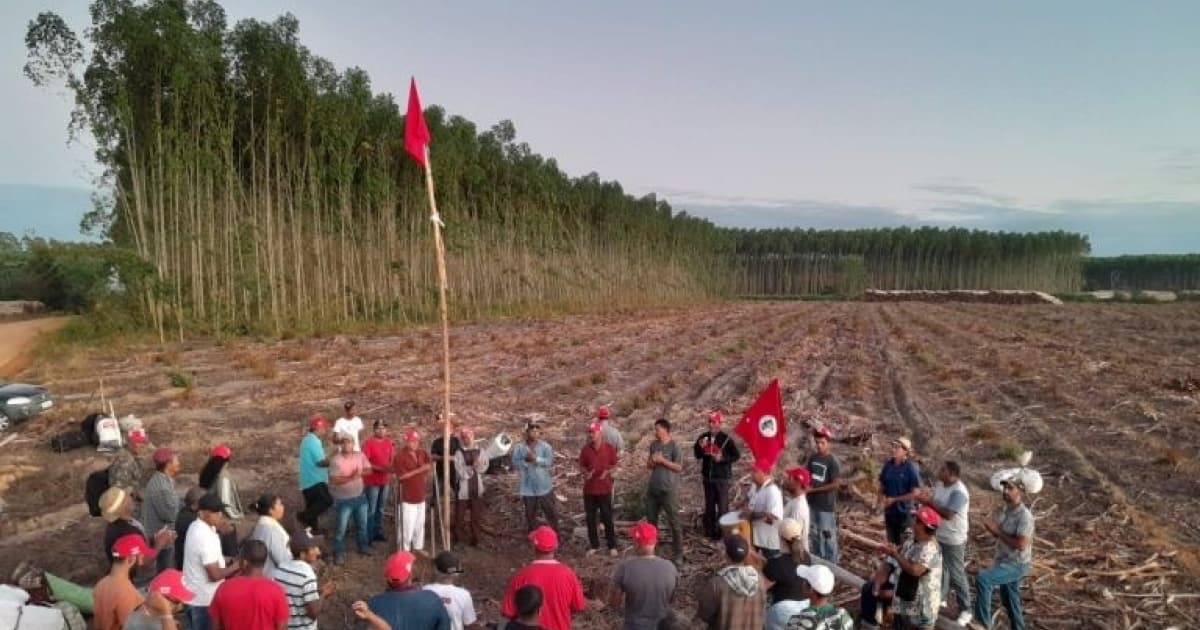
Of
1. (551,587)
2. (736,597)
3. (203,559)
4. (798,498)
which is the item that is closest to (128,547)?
(203,559)

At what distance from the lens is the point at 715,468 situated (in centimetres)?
1105

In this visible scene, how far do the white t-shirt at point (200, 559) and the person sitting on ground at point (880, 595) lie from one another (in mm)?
6066

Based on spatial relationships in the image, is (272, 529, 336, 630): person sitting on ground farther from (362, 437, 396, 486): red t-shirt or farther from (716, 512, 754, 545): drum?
(362, 437, 396, 486): red t-shirt

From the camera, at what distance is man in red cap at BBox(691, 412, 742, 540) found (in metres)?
11.0

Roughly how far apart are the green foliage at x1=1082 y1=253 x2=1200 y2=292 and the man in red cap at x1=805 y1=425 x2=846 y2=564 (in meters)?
140

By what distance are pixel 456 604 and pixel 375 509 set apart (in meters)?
4.70

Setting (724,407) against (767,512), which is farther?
(724,407)

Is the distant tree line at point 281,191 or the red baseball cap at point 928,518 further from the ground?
the distant tree line at point 281,191

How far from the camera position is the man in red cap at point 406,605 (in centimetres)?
608

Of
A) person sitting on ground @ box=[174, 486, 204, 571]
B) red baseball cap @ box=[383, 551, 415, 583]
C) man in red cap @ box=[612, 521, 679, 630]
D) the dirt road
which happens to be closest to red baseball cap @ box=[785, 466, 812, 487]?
man in red cap @ box=[612, 521, 679, 630]

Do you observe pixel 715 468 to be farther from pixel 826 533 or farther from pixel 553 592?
pixel 553 592

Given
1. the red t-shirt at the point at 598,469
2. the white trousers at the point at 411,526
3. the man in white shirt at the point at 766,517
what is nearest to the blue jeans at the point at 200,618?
the white trousers at the point at 411,526

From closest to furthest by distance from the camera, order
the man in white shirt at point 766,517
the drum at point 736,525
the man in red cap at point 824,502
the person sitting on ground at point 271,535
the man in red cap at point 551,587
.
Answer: the man in red cap at point 551,587 < the person sitting on ground at point 271,535 < the drum at point 736,525 < the man in white shirt at point 766,517 < the man in red cap at point 824,502

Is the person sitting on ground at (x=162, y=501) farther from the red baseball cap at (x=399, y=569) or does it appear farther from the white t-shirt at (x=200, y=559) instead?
the red baseball cap at (x=399, y=569)
